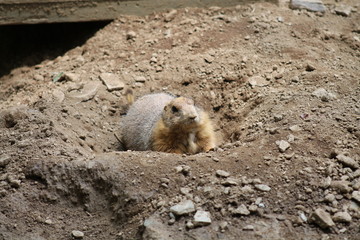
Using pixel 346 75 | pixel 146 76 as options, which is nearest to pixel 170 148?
pixel 146 76

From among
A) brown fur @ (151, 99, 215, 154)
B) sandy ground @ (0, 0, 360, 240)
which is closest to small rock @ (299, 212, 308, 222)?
sandy ground @ (0, 0, 360, 240)

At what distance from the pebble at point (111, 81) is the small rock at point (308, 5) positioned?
246 centimetres

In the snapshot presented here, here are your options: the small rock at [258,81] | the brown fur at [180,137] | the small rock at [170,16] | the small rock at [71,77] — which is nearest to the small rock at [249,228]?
the brown fur at [180,137]

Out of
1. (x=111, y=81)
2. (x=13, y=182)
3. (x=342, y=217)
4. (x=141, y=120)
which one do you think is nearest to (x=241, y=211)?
(x=342, y=217)

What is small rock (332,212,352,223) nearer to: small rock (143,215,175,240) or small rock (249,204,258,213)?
small rock (249,204,258,213)

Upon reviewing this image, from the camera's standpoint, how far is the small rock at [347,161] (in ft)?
13.1

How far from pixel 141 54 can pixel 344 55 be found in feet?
7.74

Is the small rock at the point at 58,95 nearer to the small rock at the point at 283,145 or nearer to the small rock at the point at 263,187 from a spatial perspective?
the small rock at the point at 283,145

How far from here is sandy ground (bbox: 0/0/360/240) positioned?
3.72m

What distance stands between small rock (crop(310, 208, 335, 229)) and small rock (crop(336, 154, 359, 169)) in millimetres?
577

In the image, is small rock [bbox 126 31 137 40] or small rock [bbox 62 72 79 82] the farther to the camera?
small rock [bbox 126 31 137 40]

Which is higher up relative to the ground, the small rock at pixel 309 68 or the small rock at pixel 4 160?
the small rock at pixel 309 68

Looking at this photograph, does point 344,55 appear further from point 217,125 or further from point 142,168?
point 142,168

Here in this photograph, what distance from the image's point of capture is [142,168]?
413cm
